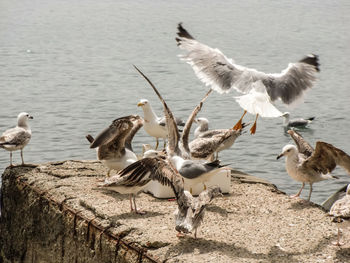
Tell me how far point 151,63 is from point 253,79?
43.2 feet

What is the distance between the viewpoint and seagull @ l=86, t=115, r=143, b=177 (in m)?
8.11

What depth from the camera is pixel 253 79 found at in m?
9.47

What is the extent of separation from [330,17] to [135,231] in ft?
84.7

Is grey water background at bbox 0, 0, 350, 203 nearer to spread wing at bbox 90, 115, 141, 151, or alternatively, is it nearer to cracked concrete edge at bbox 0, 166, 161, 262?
spread wing at bbox 90, 115, 141, 151

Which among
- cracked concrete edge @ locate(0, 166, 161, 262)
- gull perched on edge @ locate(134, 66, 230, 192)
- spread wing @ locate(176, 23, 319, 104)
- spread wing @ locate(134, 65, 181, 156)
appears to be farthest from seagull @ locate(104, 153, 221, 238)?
spread wing @ locate(176, 23, 319, 104)

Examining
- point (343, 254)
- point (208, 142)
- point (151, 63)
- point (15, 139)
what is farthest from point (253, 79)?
point (151, 63)

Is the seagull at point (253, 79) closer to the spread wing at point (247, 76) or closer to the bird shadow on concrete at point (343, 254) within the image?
the spread wing at point (247, 76)

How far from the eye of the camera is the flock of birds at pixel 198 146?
21.5 ft

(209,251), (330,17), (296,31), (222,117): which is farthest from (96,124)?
(330,17)

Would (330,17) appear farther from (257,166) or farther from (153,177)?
(153,177)

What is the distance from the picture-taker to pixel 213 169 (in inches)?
287

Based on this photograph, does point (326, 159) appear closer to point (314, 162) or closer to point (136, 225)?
point (314, 162)

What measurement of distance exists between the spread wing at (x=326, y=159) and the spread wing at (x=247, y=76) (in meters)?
1.61

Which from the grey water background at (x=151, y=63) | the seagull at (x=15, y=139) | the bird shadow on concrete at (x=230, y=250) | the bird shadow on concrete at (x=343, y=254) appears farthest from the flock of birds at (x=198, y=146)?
the grey water background at (x=151, y=63)
